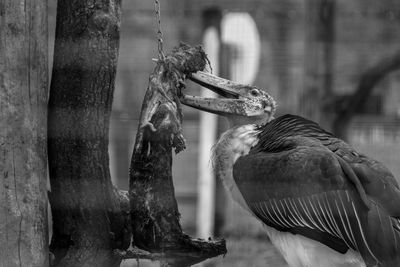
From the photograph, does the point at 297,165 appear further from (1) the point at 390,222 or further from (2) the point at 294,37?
(2) the point at 294,37

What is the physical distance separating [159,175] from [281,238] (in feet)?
1.58

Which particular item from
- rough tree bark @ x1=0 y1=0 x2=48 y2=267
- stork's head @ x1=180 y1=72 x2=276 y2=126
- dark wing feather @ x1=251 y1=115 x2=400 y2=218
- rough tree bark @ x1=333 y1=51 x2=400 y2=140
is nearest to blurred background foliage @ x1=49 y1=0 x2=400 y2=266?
rough tree bark @ x1=333 y1=51 x2=400 y2=140

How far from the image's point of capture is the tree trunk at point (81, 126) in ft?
5.61

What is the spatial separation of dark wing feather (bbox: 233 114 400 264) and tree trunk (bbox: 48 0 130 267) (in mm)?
443

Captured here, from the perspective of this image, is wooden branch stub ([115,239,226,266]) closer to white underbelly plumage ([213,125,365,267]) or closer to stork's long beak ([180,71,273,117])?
white underbelly plumage ([213,125,365,267])

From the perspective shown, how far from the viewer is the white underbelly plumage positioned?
1.96m

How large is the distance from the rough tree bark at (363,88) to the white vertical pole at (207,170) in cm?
71

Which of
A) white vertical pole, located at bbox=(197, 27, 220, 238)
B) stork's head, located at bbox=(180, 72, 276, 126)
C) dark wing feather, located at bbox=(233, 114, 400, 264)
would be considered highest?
stork's head, located at bbox=(180, 72, 276, 126)

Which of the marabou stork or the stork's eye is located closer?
the marabou stork

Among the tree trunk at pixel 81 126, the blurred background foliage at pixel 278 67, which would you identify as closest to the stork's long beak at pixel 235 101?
the tree trunk at pixel 81 126

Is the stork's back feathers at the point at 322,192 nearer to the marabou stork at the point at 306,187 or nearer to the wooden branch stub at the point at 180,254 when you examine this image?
the marabou stork at the point at 306,187

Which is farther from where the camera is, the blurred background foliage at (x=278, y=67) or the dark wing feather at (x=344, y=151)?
the blurred background foliage at (x=278, y=67)

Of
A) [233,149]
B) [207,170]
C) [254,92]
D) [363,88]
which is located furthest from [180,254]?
[207,170]

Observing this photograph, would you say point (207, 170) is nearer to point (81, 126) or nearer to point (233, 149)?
point (233, 149)
